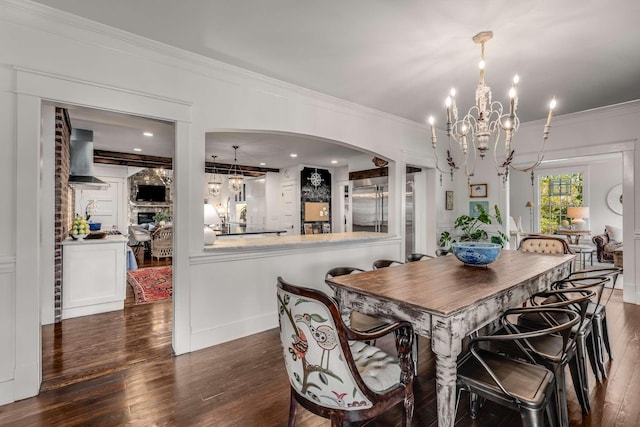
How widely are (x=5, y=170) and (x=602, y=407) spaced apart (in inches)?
161

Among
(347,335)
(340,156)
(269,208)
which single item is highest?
(340,156)

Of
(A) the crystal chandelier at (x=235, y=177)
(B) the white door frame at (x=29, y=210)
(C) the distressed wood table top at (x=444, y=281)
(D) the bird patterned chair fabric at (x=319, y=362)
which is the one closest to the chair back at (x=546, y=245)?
(C) the distressed wood table top at (x=444, y=281)

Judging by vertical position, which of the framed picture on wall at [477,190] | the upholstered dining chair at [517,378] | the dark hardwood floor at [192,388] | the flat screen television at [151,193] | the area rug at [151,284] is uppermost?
the flat screen television at [151,193]

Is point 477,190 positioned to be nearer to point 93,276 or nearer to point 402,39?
point 402,39

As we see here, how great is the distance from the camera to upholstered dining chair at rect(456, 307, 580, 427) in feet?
4.42

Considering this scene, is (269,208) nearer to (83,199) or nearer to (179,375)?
(83,199)

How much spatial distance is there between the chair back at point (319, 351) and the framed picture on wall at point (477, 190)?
195 inches

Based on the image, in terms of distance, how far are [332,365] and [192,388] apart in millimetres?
1382

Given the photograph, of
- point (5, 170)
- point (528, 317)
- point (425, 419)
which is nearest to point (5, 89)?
point (5, 170)

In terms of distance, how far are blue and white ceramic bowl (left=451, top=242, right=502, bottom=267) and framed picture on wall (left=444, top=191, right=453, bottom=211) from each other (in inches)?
119

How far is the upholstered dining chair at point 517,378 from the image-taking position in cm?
135

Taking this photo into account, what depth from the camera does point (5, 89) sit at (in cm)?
203

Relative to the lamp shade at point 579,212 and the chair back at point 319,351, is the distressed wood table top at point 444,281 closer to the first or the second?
the chair back at point 319,351

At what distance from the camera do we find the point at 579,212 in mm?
7691
